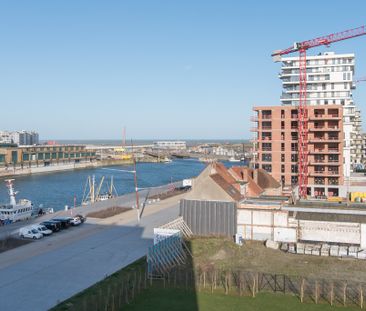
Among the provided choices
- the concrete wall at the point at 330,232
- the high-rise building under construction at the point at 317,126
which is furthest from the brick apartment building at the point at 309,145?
the concrete wall at the point at 330,232

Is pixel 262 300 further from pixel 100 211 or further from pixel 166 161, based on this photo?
pixel 166 161

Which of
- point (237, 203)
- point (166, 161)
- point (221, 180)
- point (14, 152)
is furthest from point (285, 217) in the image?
point (166, 161)

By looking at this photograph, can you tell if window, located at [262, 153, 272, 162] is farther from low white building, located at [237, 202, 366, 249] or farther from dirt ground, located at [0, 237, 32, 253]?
dirt ground, located at [0, 237, 32, 253]

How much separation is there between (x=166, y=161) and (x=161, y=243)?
151 metres

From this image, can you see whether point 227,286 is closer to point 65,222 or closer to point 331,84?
point 65,222

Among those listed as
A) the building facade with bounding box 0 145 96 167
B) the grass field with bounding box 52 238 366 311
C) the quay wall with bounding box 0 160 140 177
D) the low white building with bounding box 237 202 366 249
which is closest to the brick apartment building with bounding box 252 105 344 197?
the low white building with bounding box 237 202 366 249

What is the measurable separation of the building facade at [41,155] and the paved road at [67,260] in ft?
286

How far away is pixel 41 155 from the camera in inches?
5276

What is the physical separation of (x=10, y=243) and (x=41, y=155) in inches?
4151

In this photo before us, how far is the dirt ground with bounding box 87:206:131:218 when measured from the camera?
44.5 metres

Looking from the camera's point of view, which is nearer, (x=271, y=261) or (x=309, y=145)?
(x=271, y=261)

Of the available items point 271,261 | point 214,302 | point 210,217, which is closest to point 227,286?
point 214,302

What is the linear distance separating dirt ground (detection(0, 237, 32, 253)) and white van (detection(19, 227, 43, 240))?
0.82 meters

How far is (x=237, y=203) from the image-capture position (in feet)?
116
